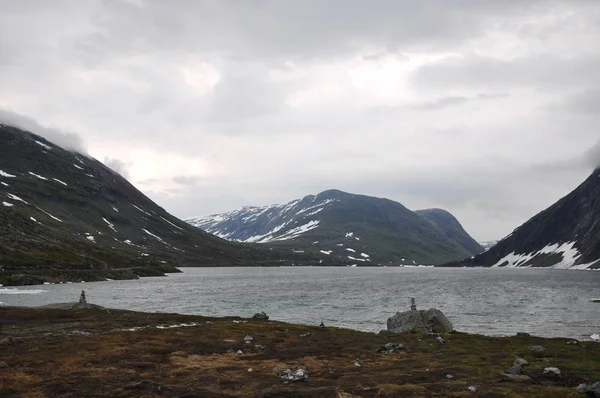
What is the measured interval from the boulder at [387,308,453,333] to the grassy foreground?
9.05 ft

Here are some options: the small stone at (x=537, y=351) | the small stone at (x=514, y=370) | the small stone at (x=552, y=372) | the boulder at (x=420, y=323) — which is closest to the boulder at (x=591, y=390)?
the small stone at (x=552, y=372)

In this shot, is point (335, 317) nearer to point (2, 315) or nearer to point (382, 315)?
point (382, 315)

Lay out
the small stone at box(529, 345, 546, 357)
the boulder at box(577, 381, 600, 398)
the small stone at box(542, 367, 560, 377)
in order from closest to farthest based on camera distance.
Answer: the boulder at box(577, 381, 600, 398)
the small stone at box(542, 367, 560, 377)
the small stone at box(529, 345, 546, 357)

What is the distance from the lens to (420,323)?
56062mm

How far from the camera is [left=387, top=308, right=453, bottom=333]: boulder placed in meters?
55.3

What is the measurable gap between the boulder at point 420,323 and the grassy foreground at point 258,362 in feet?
9.05

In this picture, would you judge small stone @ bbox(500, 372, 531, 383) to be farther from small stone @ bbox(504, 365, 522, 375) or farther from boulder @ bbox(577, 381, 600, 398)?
boulder @ bbox(577, 381, 600, 398)

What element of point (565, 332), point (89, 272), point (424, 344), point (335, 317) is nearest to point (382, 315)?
point (335, 317)

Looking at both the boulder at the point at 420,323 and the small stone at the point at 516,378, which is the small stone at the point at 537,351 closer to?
the small stone at the point at 516,378

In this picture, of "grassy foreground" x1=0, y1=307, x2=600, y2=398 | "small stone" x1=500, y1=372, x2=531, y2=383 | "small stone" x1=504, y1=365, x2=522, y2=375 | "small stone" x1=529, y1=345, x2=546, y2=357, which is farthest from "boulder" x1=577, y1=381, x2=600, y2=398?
"small stone" x1=529, y1=345, x2=546, y2=357

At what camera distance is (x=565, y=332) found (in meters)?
60.5

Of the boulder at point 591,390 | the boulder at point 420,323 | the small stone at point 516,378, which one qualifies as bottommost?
the boulder at point 420,323

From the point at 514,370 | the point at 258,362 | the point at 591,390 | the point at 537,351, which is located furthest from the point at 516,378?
the point at 258,362

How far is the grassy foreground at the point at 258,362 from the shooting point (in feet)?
84.9
